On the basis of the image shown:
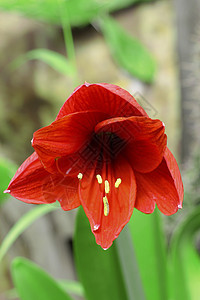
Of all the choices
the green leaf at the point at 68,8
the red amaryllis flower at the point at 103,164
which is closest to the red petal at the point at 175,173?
the red amaryllis flower at the point at 103,164

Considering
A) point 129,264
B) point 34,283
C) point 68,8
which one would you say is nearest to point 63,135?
point 129,264

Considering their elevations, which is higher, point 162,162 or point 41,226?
point 162,162

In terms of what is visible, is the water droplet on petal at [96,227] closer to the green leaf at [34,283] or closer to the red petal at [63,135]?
the red petal at [63,135]

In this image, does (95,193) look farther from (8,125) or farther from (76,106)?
(8,125)

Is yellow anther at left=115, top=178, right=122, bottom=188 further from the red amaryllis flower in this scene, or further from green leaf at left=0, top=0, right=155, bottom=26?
green leaf at left=0, top=0, right=155, bottom=26

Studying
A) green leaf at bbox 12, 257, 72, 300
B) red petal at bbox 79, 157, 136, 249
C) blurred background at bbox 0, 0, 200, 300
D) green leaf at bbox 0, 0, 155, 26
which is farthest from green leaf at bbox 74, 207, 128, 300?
green leaf at bbox 0, 0, 155, 26

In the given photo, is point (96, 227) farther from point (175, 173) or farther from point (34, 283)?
point (34, 283)

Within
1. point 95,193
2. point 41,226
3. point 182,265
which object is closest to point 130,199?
point 95,193
